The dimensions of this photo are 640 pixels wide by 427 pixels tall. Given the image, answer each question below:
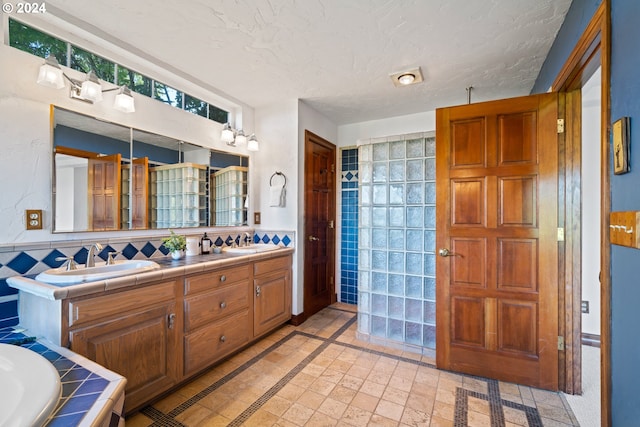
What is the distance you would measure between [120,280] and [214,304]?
0.74 meters

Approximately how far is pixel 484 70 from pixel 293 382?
9.58ft

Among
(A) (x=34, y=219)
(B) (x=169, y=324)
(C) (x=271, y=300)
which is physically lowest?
(C) (x=271, y=300)

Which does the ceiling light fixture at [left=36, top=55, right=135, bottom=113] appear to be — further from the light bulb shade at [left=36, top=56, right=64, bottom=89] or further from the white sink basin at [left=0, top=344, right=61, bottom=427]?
the white sink basin at [left=0, top=344, right=61, bottom=427]

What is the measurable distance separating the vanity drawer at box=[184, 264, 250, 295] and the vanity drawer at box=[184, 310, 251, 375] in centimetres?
29

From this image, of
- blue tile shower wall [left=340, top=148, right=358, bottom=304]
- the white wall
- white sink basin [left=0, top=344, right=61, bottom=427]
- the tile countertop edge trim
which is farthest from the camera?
blue tile shower wall [left=340, top=148, right=358, bottom=304]

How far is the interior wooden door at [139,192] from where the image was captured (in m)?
2.13

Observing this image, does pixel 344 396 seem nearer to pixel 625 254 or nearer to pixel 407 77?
pixel 625 254

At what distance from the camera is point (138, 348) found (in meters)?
1.65

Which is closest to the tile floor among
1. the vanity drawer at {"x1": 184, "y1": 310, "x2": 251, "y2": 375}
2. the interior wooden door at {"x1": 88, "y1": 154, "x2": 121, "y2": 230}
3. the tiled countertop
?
the vanity drawer at {"x1": 184, "y1": 310, "x2": 251, "y2": 375}

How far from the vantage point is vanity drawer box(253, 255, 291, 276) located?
2.56 m

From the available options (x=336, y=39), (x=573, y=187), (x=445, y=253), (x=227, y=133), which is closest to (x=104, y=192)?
(x=227, y=133)

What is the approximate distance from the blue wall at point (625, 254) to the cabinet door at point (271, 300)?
7.35 ft

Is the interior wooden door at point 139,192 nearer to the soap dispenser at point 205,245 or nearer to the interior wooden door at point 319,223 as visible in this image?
the soap dispenser at point 205,245

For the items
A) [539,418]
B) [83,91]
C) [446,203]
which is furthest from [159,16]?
[539,418]
